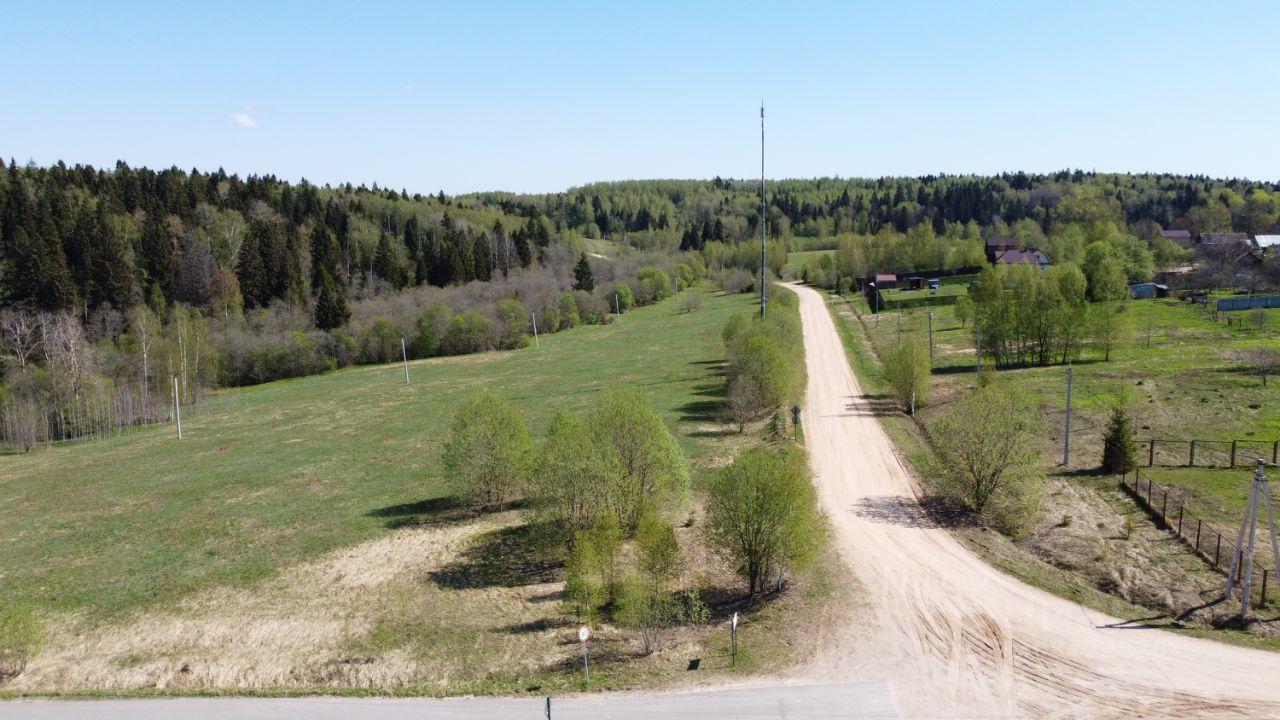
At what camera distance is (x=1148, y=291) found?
9506cm

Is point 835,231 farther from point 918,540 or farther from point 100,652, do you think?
point 100,652

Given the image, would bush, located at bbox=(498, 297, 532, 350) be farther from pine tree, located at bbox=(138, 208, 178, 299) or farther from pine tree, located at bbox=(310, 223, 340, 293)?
pine tree, located at bbox=(138, 208, 178, 299)

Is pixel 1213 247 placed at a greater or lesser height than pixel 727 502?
greater

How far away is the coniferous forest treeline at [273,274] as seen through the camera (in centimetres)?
6412

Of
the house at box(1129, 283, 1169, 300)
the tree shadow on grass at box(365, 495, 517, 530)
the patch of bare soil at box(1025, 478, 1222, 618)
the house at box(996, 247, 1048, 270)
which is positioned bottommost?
the tree shadow on grass at box(365, 495, 517, 530)

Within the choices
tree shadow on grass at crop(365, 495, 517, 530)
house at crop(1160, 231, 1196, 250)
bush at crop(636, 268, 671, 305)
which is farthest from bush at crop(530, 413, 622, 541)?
house at crop(1160, 231, 1196, 250)

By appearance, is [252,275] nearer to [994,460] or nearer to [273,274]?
[273,274]

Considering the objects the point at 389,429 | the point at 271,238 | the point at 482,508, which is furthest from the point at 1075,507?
the point at 271,238

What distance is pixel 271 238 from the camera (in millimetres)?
96312

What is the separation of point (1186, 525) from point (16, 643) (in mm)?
39179

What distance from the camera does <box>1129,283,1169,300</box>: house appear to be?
310ft

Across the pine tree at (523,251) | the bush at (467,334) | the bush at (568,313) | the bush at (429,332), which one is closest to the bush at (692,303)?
the bush at (568,313)

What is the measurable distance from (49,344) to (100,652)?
50728 mm

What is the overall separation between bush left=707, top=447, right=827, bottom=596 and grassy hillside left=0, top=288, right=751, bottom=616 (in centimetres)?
1486
